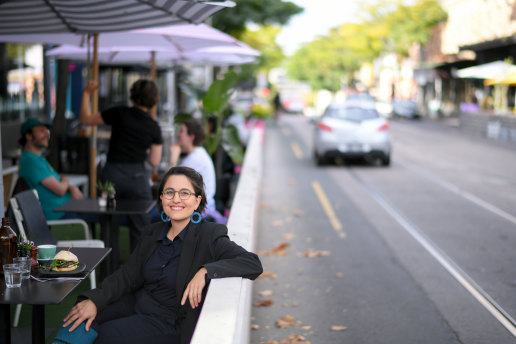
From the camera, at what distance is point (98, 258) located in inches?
177

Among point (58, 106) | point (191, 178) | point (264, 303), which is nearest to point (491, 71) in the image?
point (58, 106)

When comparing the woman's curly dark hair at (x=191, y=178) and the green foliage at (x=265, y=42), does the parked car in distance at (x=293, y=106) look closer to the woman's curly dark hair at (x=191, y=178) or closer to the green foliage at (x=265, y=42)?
the green foliage at (x=265, y=42)

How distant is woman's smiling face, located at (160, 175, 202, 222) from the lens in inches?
158

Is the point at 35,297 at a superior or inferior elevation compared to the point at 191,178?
inferior

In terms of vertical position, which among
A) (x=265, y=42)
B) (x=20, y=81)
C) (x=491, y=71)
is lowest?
(x=20, y=81)

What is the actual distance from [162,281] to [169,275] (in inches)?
2.0

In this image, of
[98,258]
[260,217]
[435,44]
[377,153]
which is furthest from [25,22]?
[435,44]

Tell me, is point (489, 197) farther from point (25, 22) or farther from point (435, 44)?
point (435, 44)

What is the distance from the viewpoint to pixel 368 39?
68.8 m

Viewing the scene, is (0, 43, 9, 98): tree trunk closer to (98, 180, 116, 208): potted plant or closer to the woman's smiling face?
(98, 180, 116, 208): potted plant

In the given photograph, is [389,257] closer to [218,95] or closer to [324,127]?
[218,95]

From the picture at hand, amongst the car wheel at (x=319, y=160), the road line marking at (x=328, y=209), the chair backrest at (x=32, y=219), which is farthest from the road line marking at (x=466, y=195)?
the chair backrest at (x=32, y=219)

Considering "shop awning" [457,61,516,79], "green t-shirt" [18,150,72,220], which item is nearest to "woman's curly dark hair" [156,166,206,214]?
"green t-shirt" [18,150,72,220]

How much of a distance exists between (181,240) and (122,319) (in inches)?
20.6
